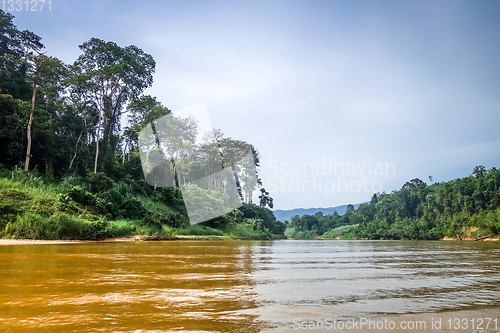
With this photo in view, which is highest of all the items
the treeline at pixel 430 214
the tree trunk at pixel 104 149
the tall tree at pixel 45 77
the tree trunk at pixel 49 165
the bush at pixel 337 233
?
the tall tree at pixel 45 77

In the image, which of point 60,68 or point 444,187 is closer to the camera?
point 60,68

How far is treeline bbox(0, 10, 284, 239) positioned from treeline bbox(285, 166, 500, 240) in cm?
3736

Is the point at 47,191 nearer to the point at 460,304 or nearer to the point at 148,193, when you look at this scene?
the point at 148,193

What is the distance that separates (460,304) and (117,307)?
3364 mm

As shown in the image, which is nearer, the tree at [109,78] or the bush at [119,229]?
the bush at [119,229]

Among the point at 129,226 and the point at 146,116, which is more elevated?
the point at 146,116

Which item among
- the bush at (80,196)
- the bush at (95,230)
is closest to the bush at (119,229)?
the bush at (95,230)

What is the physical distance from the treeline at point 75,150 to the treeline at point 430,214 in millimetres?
37358

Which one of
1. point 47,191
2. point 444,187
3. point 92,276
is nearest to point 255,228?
point 47,191

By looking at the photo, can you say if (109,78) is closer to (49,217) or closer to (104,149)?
Result: (104,149)

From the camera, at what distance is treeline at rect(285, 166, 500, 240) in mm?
49247

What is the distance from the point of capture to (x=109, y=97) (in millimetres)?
28031

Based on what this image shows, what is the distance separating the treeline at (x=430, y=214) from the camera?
4925 cm

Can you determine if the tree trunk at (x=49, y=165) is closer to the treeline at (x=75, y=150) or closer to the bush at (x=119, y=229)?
the treeline at (x=75, y=150)
